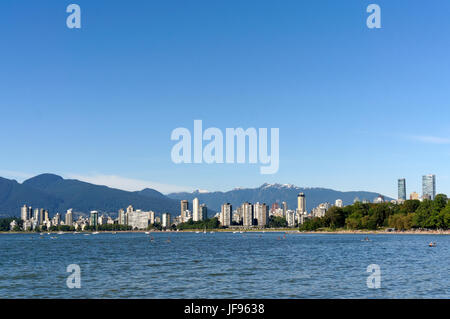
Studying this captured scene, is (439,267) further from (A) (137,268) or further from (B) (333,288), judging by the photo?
(A) (137,268)

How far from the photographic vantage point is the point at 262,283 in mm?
43531

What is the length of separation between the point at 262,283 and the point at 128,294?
39.4 ft

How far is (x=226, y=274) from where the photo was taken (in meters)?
51.8
